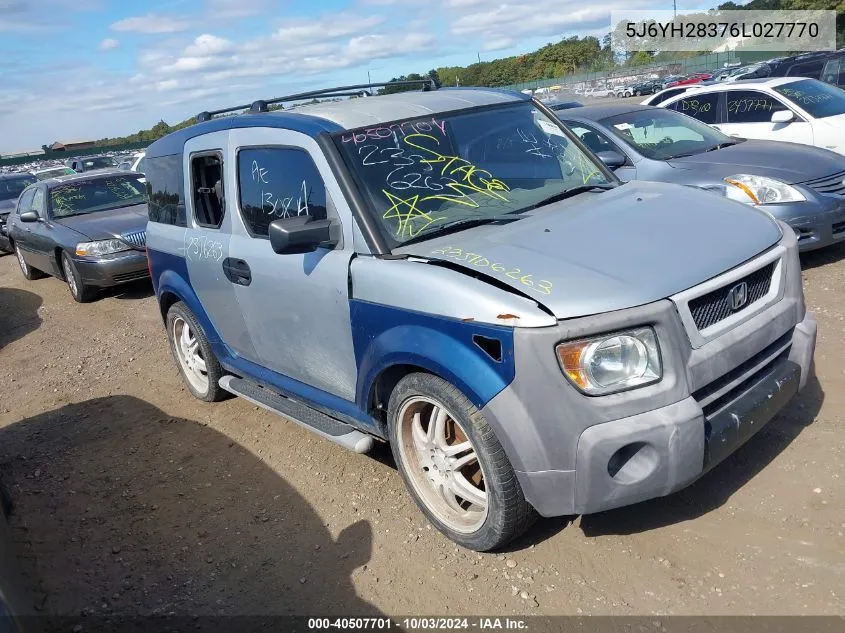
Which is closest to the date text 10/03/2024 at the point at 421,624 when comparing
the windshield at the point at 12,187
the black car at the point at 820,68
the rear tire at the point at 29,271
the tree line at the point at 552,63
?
the rear tire at the point at 29,271

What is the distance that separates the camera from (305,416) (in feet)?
13.9

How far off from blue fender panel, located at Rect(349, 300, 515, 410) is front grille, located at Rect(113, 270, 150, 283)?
6.95 metres

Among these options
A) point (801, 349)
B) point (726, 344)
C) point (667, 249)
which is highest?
point (667, 249)

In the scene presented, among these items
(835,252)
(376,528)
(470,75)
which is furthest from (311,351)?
(470,75)

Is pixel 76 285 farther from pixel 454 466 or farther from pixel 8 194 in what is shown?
pixel 8 194

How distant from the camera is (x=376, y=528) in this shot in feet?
12.3

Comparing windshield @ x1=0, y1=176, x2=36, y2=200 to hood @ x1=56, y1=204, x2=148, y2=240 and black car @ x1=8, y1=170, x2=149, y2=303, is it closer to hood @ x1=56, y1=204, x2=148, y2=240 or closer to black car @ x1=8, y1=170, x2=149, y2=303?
black car @ x1=8, y1=170, x2=149, y2=303

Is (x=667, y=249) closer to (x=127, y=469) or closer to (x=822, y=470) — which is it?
(x=822, y=470)

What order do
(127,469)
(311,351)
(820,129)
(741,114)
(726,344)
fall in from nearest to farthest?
(726,344)
(311,351)
(127,469)
(820,129)
(741,114)

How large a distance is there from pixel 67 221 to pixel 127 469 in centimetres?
679

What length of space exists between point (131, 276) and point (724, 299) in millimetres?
8322

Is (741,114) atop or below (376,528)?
atop

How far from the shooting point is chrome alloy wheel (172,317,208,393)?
18.7ft

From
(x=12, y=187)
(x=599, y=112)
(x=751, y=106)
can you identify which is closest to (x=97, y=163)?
(x=12, y=187)
